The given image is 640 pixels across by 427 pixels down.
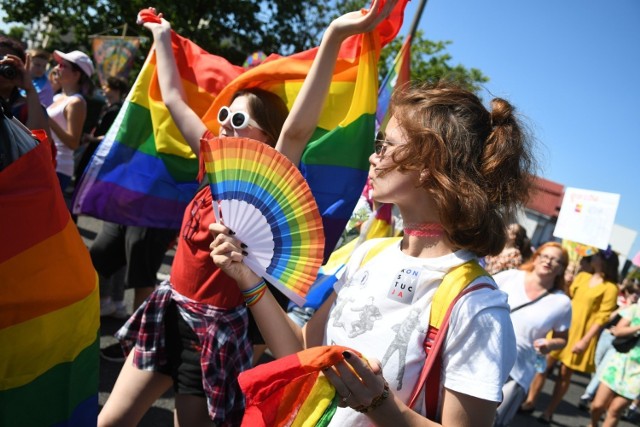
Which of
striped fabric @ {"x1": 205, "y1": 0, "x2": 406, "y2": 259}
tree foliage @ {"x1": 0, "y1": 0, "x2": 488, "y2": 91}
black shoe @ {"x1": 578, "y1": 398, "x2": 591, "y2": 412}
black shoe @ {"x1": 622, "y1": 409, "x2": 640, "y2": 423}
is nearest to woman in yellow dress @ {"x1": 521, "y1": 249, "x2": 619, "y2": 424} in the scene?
black shoe @ {"x1": 578, "y1": 398, "x2": 591, "y2": 412}

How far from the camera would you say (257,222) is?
178 centimetres

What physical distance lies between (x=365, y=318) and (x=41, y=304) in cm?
83

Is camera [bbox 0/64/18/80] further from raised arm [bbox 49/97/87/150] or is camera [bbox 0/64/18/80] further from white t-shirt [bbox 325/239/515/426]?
white t-shirt [bbox 325/239/515/426]

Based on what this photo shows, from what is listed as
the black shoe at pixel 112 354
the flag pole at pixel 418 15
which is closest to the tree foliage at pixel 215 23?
the flag pole at pixel 418 15

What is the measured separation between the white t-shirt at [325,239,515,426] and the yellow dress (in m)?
5.76

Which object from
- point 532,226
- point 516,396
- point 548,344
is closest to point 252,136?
point 516,396

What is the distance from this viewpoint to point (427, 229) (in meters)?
1.62

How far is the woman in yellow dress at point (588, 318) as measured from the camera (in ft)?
20.9

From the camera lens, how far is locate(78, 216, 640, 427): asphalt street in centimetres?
355

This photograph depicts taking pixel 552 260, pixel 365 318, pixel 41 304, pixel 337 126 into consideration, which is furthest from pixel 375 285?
pixel 552 260

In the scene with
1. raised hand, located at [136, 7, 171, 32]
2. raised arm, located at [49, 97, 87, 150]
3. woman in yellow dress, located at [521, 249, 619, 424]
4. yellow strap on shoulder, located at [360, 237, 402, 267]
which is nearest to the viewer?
yellow strap on shoulder, located at [360, 237, 402, 267]

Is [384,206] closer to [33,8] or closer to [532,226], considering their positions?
[33,8]

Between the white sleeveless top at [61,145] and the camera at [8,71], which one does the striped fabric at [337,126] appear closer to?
the camera at [8,71]

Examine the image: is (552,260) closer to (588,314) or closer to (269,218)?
(588,314)
